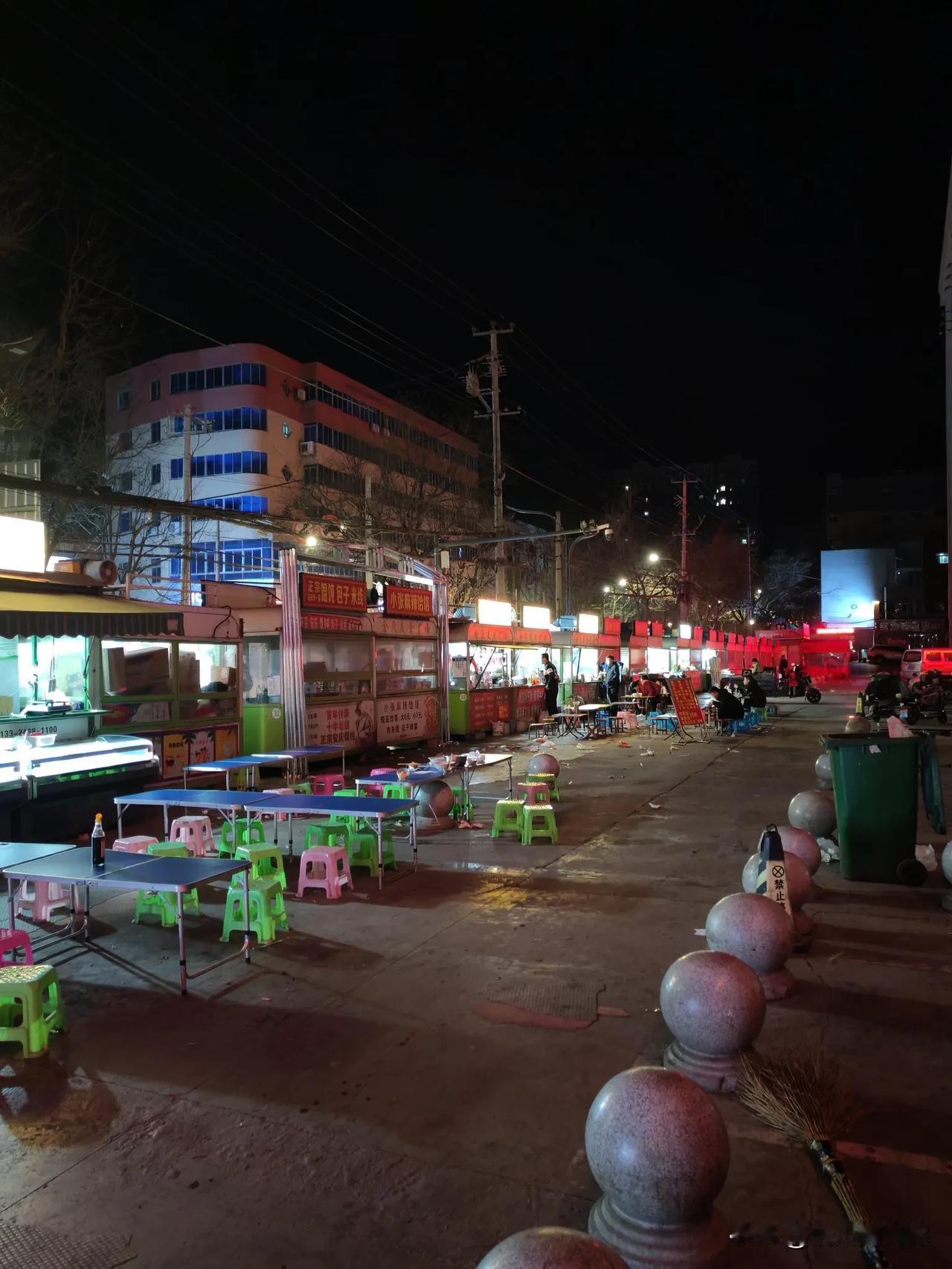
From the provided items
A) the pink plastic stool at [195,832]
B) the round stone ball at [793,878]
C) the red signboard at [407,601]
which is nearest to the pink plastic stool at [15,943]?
the pink plastic stool at [195,832]

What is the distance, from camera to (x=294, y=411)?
169 ft

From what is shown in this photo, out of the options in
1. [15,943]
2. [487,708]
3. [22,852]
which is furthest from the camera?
[487,708]

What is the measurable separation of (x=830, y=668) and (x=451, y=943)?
176 feet

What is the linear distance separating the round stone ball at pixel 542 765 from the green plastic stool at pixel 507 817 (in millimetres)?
1595

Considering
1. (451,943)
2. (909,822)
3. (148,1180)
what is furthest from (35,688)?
(909,822)

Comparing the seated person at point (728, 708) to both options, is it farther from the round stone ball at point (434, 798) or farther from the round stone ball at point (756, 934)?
A: the round stone ball at point (756, 934)

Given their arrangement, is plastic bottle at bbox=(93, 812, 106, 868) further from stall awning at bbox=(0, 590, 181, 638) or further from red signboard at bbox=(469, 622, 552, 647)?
red signboard at bbox=(469, 622, 552, 647)

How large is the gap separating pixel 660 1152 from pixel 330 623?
14.0 metres

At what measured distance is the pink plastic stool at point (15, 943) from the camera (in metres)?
5.39

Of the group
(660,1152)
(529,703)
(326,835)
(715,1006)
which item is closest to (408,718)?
(529,703)

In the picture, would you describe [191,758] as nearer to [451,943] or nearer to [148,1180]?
[451,943]

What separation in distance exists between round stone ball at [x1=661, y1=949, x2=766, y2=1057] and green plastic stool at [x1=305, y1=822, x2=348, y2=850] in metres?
5.14

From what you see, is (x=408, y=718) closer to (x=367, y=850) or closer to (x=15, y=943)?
(x=367, y=850)

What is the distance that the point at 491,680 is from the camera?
79.5 ft
